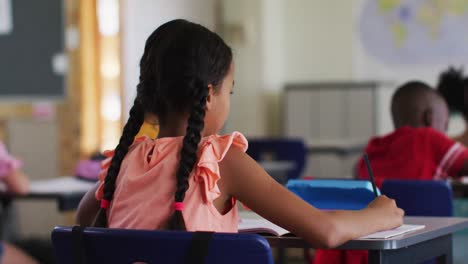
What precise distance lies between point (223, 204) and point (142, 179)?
17 centimetres

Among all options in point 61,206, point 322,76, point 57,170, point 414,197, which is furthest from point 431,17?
point 414,197

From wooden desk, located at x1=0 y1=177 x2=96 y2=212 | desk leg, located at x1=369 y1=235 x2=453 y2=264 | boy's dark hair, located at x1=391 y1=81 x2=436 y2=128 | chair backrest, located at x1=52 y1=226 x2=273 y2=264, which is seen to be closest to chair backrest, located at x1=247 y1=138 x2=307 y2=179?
wooden desk, located at x1=0 y1=177 x2=96 y2=212

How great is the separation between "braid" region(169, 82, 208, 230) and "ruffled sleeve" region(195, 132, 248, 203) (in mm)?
19

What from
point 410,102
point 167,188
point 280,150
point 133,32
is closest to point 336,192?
point 167,188

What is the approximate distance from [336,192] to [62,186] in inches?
85.8

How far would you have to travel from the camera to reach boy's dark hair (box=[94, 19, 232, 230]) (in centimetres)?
175

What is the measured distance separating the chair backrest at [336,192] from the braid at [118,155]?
0.45 meters

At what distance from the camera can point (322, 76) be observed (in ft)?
25.1

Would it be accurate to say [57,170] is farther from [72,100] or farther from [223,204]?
[223,204]

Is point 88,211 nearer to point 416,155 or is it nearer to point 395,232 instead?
point 395,232

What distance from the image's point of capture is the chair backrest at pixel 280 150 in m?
5.20

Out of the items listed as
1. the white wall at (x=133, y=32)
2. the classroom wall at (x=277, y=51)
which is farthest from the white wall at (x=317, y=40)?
the white wall at (x=133, y=32)

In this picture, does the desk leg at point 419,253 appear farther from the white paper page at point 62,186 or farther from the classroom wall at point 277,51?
the classroom wall at point 277,51

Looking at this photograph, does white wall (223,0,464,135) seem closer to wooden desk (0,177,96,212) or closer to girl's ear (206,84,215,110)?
wooden desk (0,177,96,212)
